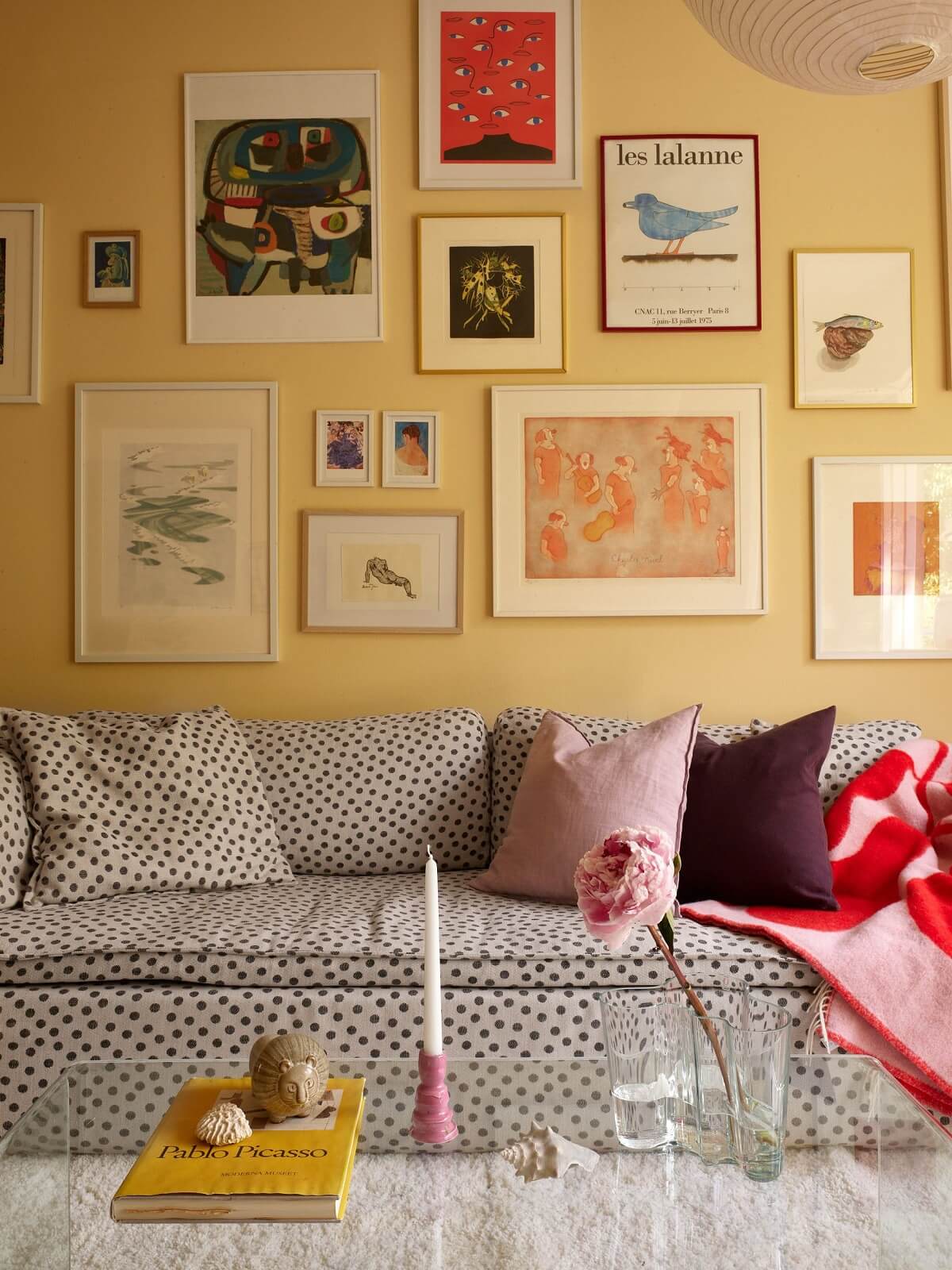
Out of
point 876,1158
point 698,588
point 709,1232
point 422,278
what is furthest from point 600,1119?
point 422,278

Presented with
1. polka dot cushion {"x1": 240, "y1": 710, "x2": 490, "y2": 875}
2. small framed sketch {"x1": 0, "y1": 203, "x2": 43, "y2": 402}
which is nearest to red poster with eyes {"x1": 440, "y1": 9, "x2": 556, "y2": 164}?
small framed sketch {"x1": 0, "y1": 203, "x2": 43, "y2": 402}

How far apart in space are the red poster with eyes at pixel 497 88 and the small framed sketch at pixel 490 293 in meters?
0.19

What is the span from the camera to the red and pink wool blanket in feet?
5.91

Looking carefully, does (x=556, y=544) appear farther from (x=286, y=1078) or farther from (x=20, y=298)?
(x=286, y=1078)

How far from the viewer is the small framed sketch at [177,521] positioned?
288 centimetres

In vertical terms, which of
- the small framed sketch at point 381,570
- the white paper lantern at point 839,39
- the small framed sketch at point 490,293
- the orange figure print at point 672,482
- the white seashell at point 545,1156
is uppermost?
the small framed sketch at point 490,293

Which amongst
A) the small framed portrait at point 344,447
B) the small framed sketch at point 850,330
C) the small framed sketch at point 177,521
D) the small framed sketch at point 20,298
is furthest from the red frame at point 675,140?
the small framed sketch at point 20,298

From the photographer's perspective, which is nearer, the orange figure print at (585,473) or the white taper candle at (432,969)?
the white taper candle at (432,969)

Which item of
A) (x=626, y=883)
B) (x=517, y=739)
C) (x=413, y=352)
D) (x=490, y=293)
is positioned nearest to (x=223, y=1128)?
(x=626, y=883)

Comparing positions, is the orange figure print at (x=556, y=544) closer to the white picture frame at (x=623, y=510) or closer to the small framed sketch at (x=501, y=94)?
the white picture frame at (x=623, y=510)

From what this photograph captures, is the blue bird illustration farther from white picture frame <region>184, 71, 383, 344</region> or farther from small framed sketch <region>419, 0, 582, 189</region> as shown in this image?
white picture frame <region>184, 71, 383, 344</region>

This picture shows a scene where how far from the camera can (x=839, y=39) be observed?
4.65ft

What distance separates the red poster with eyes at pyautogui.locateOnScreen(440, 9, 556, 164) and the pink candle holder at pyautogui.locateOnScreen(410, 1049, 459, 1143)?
7.96ft

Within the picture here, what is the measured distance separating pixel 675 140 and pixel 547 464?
95 centimetres
